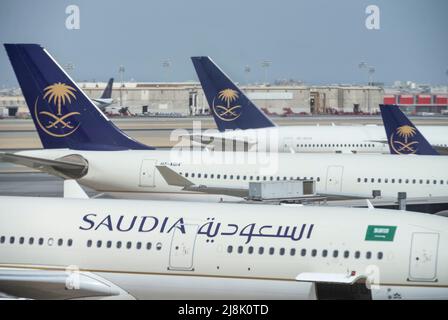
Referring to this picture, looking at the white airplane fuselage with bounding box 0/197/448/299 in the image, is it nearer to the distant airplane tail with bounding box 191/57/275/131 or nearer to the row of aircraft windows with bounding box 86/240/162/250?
the row of aircraft windows with bounding box 86/240/162/250

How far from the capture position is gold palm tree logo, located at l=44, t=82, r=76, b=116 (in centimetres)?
4119

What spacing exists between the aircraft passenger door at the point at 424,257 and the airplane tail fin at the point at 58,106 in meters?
23.5

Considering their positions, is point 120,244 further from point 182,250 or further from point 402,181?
point 402,181

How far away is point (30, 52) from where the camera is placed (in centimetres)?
4100

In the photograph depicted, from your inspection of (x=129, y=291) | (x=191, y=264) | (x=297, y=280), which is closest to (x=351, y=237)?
(x=297, y=280)

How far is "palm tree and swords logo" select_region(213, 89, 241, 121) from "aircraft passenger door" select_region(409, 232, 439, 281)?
41.3 metres

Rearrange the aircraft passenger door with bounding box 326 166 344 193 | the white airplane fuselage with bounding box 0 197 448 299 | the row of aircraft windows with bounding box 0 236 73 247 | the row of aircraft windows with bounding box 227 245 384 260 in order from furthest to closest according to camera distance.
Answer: the aircraft passenger door with bounding box 326 166 344 193 → the row of aircraft windows with bounding box 0 236 73 247 → the row of aircraft windows with bounding box 227 245 384 260 → the white airplane fuselage with bounding box 0 197 448 299

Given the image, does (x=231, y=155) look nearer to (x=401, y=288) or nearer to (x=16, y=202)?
(x=16, y=202)

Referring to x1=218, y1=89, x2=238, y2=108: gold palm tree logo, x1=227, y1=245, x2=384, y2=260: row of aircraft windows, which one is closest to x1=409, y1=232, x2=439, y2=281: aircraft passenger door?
x1=227, y1=245, x2=384, y2=260: row of aircraft windows

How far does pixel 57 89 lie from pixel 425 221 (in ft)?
82.0

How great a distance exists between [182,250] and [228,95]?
132 ft

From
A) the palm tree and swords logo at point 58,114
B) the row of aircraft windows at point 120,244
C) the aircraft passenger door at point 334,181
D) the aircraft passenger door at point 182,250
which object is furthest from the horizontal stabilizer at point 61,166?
the aircraft passenger door at point 182,250

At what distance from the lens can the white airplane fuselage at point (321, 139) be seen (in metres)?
60.9
